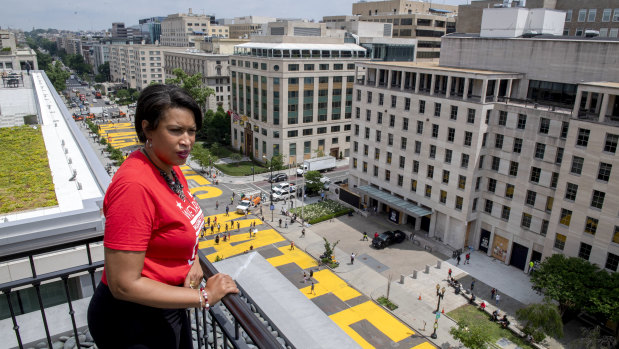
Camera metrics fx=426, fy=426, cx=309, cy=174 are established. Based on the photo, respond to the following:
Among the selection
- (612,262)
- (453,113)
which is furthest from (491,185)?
(612,262)

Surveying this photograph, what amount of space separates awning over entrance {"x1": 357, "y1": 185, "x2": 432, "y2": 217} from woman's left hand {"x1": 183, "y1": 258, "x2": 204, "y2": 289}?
148 feet

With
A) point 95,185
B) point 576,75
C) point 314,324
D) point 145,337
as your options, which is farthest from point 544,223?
point 145,337

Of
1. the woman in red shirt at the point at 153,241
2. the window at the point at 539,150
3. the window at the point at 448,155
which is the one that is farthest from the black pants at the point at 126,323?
the window at the point at 448,155

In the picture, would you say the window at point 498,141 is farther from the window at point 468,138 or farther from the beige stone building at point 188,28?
the beige stone building at point 188,28

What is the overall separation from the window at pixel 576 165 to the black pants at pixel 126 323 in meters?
39.6

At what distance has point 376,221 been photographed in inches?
2138

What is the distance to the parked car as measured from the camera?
55.4 metres

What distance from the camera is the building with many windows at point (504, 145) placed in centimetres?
3562

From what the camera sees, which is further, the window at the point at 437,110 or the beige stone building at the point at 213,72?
the beige stone building at the point at 213,72

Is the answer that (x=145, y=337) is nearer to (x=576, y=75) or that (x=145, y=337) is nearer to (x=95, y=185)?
(x=95, y=185)

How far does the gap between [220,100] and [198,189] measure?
146ft

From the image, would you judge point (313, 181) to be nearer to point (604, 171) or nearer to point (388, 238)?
point (388, 238)

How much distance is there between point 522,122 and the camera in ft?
134

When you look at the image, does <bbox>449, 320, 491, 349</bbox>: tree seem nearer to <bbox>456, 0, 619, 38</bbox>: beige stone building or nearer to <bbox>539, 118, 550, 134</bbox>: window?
<bbox>539, 118, 550, 134</bbox>: window
